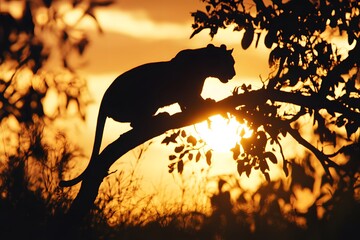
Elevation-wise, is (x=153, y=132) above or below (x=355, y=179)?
above

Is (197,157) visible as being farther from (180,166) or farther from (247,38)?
(247,38)

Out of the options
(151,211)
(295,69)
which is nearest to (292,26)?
(295,69)

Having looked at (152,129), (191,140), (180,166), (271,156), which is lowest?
(271,156)

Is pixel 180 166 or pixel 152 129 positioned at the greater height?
pixel 180 166

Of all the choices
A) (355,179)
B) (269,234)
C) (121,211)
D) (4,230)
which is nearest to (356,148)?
(355,179)

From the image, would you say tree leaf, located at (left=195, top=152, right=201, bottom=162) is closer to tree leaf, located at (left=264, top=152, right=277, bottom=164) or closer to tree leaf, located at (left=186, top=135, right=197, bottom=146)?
tree leaf, located at (left=186, top=135, right=197, bottom=146)

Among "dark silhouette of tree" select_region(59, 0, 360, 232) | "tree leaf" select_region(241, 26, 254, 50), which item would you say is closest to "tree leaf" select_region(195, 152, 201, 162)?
"dark silhouette of tree" select_region(59, 0, 360, 232)

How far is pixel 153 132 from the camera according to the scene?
5848mm

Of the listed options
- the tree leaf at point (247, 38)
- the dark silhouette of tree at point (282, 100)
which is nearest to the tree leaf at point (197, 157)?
the dark silhouette of tree at point (282, 100)

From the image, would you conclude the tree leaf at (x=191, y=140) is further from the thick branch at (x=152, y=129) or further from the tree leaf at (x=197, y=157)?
the thick branch at (x=152, y=129)

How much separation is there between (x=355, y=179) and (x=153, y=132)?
2.86m

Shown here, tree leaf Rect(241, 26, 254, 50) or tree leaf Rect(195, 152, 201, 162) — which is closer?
tree leaf Rect(241, 26, 254, 50)

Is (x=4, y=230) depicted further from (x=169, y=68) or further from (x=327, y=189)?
(x=327, y=189)

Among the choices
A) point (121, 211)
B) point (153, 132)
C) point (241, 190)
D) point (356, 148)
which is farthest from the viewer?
point (241, 190)
